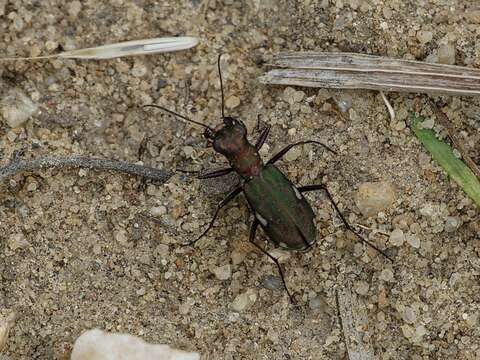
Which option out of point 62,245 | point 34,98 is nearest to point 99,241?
point 62,245

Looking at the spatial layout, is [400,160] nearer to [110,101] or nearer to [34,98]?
[110,101]

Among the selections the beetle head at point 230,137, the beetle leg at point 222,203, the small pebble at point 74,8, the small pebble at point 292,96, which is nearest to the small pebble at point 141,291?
the beetle leg at point 222,203

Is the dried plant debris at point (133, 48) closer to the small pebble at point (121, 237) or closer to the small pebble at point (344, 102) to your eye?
the small pebble at point (344, 102)

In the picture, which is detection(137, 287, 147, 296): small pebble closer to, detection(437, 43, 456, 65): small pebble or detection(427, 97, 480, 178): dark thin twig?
detection(427, 97, 480, 178): dark thin twig

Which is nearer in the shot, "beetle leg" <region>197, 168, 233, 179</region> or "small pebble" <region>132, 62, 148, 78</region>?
"beetle leg" <region>197, 168, 233, 179</region>

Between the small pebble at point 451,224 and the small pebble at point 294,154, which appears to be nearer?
the small pebble at point 451,224

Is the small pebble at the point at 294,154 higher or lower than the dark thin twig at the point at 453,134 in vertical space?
lower

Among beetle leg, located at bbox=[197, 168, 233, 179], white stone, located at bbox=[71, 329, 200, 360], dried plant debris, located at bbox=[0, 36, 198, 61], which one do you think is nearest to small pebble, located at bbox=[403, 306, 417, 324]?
white stone, located at bbox=[71, 329, 200, 360]
